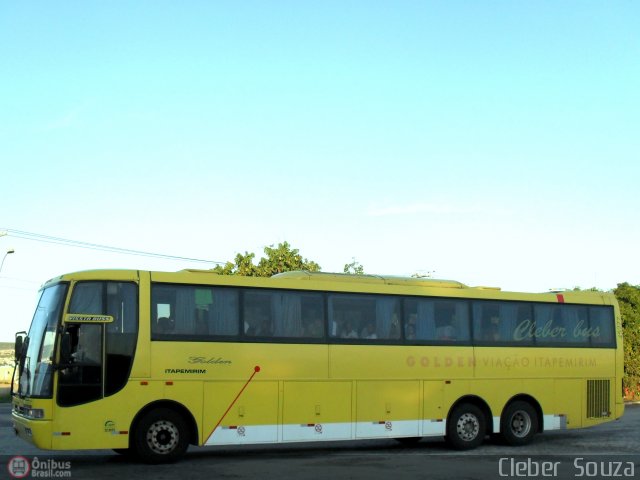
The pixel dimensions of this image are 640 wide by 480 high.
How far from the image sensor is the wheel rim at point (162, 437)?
1523 cm

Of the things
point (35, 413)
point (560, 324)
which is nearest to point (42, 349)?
point (35, 413)

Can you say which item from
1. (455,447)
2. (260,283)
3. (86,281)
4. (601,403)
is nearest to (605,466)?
(455,447)

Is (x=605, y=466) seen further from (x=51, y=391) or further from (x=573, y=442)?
(x=51, y=391)

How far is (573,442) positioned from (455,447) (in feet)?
11.0

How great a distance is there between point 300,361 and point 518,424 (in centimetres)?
585

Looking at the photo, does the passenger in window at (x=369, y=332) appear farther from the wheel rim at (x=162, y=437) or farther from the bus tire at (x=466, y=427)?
the wheel rim at (x=162, y=437)

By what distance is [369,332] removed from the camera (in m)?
17.8

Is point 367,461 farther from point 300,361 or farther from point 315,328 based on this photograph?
point 315,328

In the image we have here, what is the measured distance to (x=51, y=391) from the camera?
47.6ft

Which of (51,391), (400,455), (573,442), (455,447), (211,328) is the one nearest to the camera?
(51,391)

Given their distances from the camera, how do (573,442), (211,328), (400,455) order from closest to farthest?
(211,328) → (400,455) → (573,442)

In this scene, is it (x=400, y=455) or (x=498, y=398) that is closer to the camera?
(x=400, y=455)

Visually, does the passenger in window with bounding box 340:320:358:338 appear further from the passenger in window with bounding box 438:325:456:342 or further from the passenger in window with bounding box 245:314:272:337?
the passenger in window with bounding box 438:325:456:342

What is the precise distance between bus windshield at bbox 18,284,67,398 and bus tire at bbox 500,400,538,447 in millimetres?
9954
